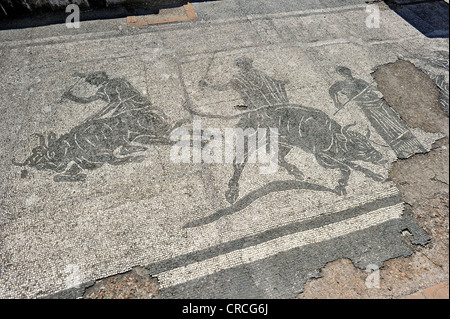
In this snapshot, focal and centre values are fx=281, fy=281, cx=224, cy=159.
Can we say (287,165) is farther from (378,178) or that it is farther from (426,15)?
(426,15)

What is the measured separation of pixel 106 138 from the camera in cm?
406

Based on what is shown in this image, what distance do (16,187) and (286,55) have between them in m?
4.84

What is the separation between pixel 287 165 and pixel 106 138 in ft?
8.54

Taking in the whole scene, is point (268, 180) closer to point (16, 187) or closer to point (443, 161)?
point (443, 161)

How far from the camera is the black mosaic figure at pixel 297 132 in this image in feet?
12.4

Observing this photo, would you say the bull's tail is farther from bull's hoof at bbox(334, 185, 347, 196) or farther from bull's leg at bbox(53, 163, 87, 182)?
bull's leg at bbox(53, 163, 87, 182)

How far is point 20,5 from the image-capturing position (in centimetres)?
603

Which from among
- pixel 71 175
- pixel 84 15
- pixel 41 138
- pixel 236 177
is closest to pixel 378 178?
pixel 236 177

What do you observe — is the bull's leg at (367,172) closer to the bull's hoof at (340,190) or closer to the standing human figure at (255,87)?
the bull's hoof at (340,190)

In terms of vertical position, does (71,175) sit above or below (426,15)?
above

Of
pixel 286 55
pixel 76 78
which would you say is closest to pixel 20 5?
pixel 76 78
